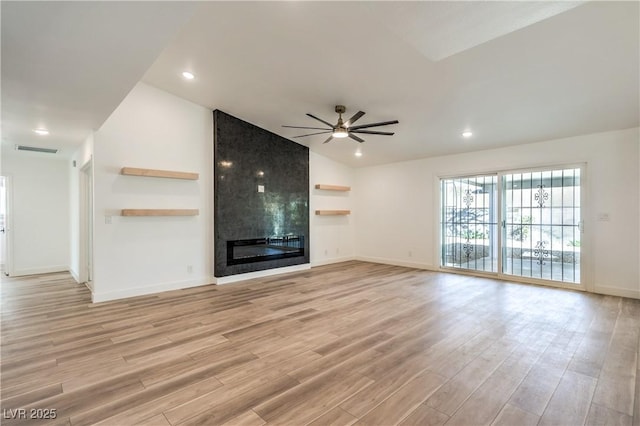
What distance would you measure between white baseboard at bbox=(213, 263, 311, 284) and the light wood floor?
90cm

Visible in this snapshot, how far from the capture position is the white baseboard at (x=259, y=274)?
5.60 metres

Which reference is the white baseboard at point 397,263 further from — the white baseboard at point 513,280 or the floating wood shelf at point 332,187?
the floating wood shelf at point 332,187

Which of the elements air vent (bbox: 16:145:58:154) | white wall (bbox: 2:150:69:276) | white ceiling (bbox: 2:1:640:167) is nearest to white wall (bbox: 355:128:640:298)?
white ceiling (bbox: 2:1:640:167)

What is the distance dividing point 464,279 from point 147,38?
6.08 metres

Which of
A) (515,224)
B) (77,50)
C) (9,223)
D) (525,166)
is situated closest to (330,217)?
(515,224)

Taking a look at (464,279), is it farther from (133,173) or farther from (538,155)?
(133,173)

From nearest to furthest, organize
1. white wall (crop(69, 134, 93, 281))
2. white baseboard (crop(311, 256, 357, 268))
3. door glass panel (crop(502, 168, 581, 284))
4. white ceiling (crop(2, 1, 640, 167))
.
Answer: white ceiling (crop(2, 1, 640, 167)), door glass panel (crop(502, 168, 581, 284)), white wall (crop(69, 134, 93, 281)), white baseboard (crop(311, 256, 357, 268))

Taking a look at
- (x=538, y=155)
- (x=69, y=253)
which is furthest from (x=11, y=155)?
(x=538, y=155)

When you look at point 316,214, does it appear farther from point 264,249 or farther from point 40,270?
point 40,270

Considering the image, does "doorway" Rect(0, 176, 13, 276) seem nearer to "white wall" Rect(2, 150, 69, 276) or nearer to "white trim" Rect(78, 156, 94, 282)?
"white wall" Rect(2, 150, 69, 276)

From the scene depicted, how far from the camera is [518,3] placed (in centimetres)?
238

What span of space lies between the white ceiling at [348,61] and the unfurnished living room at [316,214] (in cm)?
3

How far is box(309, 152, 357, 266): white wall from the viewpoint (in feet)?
24.6

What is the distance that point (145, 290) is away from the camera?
485 cm
